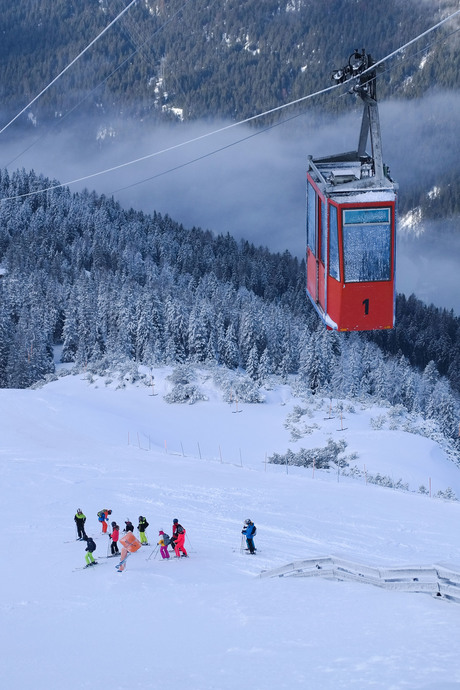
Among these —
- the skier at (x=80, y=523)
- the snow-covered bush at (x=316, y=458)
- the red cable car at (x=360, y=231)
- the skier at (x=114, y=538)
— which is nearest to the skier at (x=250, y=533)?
the skier at (x=114, y=538)

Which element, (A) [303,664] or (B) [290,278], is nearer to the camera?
(A) [303,664]

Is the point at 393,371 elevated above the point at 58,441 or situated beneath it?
elevated above

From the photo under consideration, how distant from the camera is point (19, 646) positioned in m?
14.9

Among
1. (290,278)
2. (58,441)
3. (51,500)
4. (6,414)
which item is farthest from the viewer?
(290,278)

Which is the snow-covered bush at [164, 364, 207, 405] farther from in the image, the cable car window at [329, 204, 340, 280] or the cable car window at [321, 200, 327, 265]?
the cable car window at [329, 204, 340, 280]

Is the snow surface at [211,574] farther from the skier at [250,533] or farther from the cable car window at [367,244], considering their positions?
the cable car window at [367,244]

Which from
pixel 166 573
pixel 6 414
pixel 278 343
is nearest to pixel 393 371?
pixel 278 343

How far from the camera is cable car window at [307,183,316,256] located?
51.3 feet

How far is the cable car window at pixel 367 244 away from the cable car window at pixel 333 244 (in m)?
0.18

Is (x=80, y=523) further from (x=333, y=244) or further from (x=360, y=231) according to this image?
(x=360, y=231)

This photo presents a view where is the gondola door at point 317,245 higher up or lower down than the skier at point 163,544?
higher up

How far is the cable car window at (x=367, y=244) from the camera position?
44.2 ft

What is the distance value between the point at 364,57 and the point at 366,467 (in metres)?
33.8

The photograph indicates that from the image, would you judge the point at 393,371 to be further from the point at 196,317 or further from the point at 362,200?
the point at 362,200
